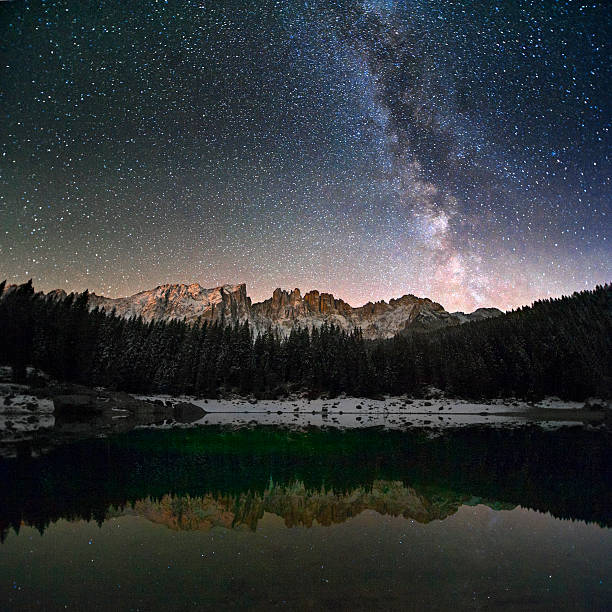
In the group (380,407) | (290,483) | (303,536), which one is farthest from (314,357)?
(303,536)

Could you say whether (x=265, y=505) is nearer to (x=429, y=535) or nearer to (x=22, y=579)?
(x=429, y=535)

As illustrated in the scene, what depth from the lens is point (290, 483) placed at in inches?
649

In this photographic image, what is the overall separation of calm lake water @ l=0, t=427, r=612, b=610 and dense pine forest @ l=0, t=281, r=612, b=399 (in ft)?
207

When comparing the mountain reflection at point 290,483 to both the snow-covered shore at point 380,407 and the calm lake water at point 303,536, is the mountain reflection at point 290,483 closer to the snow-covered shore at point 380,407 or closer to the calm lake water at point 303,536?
the calm lake water at point 303,536

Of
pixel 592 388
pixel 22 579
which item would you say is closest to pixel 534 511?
pixel 22 579

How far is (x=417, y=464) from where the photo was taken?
69.3 ft

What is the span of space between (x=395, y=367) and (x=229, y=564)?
318ft

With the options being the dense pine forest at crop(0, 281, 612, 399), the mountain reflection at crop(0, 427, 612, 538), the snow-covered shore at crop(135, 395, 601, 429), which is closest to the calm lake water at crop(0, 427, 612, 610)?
the mountain reflection at crop(0, 427, 612, 538)

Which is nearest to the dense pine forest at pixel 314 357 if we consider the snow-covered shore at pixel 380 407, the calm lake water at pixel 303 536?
the snow-covered shore at pixel 380 407

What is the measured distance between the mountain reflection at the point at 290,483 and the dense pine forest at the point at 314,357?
5677 cm

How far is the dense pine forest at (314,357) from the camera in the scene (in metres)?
75.8

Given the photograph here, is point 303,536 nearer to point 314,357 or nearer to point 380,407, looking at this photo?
point 380,407

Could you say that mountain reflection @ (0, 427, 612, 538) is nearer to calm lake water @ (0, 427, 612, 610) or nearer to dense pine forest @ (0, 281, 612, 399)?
calm lake water @ (0, 427, 612, 610)

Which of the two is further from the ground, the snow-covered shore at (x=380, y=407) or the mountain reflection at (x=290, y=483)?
the mountain reflection at (x=290, y=483)
